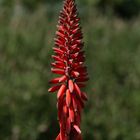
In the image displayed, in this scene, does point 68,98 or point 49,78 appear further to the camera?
point 49,78

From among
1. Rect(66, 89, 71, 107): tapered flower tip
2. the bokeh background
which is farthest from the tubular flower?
the bokeh background

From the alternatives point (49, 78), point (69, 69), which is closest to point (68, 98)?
point (69, 69)

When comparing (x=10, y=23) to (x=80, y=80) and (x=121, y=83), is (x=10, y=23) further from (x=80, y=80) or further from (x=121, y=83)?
(x=80, y=80)

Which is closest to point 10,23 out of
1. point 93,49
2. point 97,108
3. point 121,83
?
point 93,49

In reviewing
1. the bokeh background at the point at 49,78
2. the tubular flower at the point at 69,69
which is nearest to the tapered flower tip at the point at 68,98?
the tubular flower at the point at 69,69

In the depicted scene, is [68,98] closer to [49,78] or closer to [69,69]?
[69,69]
